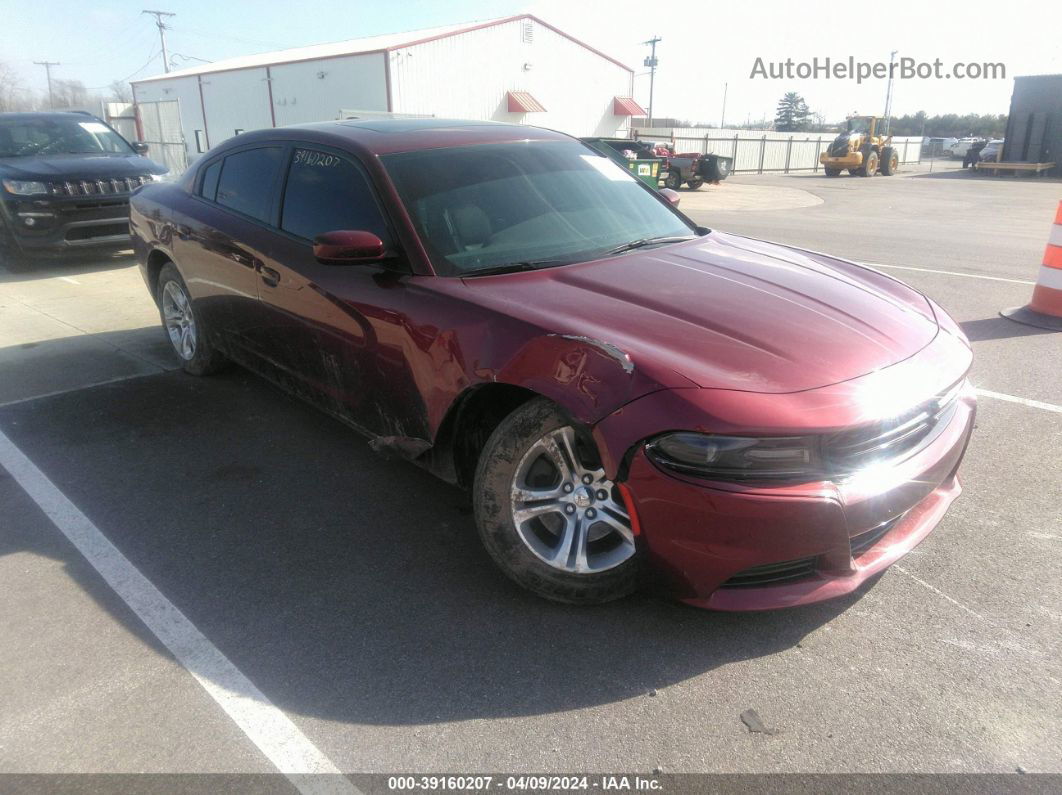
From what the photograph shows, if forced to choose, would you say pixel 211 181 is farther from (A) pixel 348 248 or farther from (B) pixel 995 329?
(B) pixel 995 329

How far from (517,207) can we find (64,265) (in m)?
8.57

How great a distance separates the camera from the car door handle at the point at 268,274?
12.9ft

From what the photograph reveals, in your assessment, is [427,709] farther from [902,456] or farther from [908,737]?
[902,456]

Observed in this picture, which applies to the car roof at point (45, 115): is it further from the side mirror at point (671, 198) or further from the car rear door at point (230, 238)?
the side mirror at point (671, 198)

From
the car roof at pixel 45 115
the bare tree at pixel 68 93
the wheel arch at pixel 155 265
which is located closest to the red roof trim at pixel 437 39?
the car roof at pixel 45 115

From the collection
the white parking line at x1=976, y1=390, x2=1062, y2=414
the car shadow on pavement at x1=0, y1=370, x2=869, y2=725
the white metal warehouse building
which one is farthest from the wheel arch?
the white metal warehouse building

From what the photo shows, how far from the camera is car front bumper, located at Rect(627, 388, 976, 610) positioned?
230 centimetres

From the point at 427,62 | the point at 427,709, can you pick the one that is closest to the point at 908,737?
the point at 427,709

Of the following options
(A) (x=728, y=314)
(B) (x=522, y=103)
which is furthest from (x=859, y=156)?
(A) (x=728, y=314)

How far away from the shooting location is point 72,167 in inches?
359

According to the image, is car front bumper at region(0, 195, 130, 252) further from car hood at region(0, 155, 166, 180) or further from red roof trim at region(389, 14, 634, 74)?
red roof trim at region(389, 14, 634, 74)

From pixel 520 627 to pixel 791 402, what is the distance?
1.22 meters

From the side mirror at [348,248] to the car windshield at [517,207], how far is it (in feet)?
0.70

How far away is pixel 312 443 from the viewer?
4.32 metres
